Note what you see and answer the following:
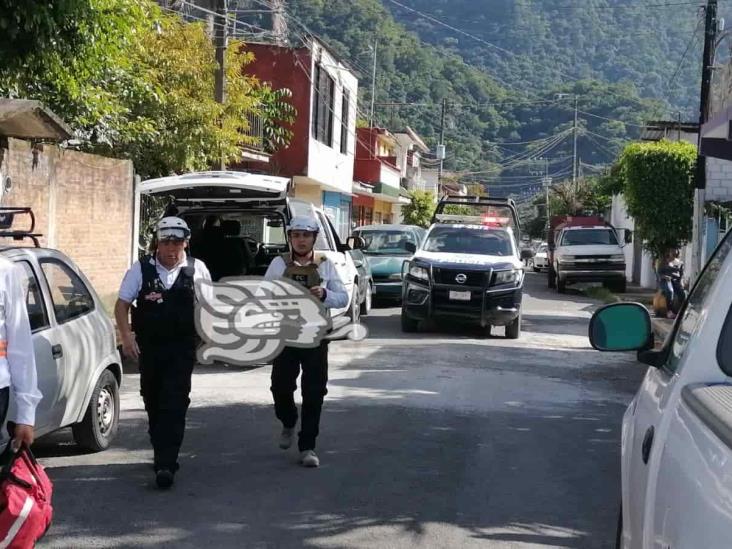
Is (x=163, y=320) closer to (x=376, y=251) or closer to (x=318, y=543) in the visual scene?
(x=318, y=543)

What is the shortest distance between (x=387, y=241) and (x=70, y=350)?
15612 millimetres

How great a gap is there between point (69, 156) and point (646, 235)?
1863 cm

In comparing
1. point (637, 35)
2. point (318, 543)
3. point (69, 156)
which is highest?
point (637, 35)

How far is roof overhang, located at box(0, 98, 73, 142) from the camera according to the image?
10539 mm

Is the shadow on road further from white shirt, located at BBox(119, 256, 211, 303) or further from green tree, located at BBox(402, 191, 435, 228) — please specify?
green tree, located at BBox(402, 191, 435, 228)

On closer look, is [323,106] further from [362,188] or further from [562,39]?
[562,39]

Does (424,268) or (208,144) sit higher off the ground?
(208,144)

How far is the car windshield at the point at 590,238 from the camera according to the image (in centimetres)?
3169

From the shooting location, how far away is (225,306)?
10.8m

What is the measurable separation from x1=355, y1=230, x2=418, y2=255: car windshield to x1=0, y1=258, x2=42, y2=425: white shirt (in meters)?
17.8

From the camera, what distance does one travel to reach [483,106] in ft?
278

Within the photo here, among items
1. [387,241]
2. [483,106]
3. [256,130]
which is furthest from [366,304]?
[483,106]

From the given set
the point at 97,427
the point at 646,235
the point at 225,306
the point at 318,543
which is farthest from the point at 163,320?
the point at 646,235

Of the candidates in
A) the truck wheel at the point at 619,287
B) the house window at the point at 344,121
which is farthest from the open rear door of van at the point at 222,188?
the house window at the point at 344,121
